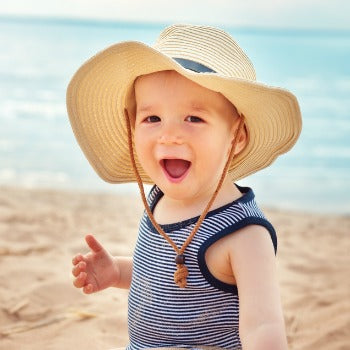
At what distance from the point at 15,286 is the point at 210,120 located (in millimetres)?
2090

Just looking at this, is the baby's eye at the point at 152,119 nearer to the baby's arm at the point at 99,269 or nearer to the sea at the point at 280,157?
the baby's arm at the point at 99,269

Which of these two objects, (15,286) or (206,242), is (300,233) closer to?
(15,286)

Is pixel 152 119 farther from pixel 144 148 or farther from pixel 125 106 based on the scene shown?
pixel 125 106

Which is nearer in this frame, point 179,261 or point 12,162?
point 179,261

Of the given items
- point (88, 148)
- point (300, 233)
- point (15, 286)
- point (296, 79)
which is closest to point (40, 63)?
point (296, 79)

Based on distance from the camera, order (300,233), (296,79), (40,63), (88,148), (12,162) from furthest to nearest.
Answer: (40,63)
(296,79)
(12,162)
(300,233)
(88,148)

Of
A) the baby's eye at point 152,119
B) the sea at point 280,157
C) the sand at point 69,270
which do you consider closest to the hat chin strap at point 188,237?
the baby's eye at point 152,119

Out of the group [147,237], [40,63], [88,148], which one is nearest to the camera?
[147,237]

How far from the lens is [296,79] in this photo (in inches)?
638

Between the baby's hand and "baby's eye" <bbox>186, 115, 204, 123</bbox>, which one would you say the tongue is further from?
the baby's hand

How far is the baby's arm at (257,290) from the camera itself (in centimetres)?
223

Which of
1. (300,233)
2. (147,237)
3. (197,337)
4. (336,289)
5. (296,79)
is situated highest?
(147,237)

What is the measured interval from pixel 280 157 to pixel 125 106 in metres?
6.31

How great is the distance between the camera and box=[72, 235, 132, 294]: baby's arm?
278 centimetres
